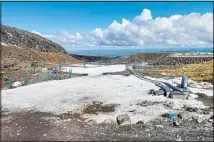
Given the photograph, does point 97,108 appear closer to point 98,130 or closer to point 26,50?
point 98,130

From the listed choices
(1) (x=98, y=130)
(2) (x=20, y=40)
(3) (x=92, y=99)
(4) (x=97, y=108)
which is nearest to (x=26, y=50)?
(2) (x=20, y=40)

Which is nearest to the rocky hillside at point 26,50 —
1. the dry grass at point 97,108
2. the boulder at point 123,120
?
the dry grass at point 97,108

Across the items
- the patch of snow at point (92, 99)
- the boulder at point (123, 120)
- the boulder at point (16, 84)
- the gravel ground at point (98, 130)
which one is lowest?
the gravel ground at point (98, 130)

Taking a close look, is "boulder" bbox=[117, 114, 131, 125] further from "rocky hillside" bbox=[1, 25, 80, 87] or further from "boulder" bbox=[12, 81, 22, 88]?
"rocky hillside" bbox=[1, 25, 80, 87]

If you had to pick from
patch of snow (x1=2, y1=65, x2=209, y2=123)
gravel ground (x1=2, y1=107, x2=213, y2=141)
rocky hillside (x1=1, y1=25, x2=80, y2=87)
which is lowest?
gravel ground (x1=2, y1=107, x2=213, y2=141)

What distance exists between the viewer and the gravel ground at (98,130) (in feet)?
51.0

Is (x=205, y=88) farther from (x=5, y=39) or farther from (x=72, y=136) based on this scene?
(x=5, y=39)

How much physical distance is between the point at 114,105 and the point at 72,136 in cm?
763

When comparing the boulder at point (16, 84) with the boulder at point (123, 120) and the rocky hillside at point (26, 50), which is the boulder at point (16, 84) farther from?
the rocky hillside at point (26, 50)

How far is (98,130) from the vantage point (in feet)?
54.9

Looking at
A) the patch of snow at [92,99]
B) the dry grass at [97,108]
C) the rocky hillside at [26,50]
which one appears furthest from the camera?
the rocky hillside at [26,50]

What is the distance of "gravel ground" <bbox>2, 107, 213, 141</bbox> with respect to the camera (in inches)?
611

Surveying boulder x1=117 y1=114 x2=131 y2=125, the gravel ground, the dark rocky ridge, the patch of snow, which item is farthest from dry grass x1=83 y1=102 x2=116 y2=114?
the dark rocky ridge

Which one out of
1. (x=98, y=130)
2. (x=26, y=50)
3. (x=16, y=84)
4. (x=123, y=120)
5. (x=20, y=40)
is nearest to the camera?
(x=98, y=130)
